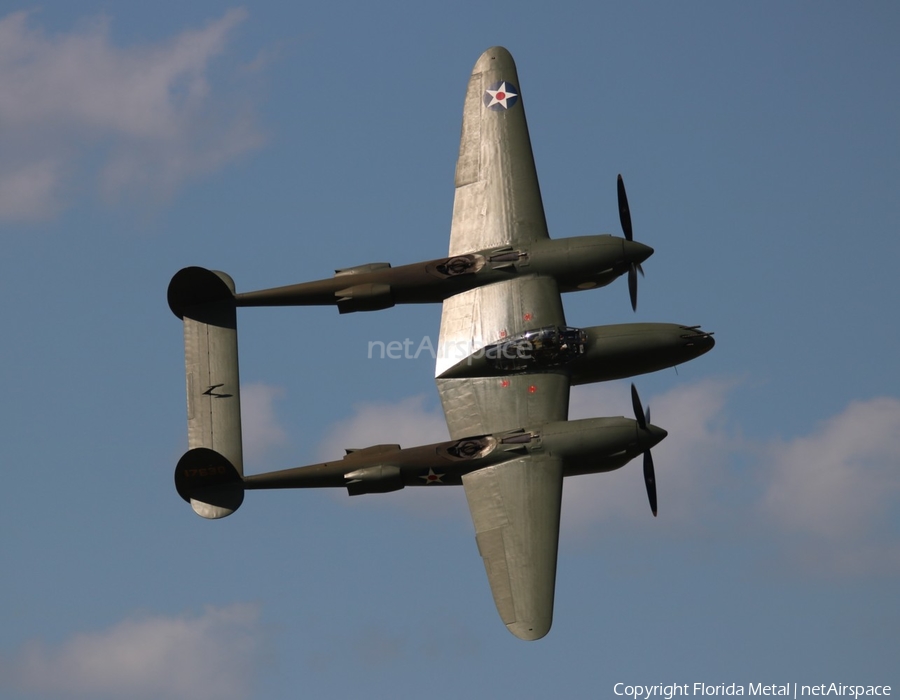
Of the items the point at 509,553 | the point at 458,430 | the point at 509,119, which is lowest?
the point at 509,553

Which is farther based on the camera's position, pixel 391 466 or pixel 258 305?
pixel 258 305

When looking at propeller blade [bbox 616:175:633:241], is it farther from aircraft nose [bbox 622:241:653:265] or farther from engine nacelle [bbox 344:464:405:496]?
engine nacelle [bbox 344:464:405:496]

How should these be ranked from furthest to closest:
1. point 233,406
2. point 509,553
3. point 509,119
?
point 509,119, point 233,406, point 509,553

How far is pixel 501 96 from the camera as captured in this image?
6825cm

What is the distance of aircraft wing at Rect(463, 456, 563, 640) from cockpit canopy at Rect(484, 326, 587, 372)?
4092 mm

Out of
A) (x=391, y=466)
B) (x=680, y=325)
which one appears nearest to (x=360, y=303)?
(x=391, y=466)

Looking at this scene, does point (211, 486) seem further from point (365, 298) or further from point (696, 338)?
point (696, 338)

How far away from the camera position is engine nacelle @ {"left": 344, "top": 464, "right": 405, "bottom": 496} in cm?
5922

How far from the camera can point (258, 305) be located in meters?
63.9

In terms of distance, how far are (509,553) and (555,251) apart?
11955mm

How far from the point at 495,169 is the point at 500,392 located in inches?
382

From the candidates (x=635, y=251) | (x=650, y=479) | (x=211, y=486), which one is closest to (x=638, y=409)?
(x=650, y=479)

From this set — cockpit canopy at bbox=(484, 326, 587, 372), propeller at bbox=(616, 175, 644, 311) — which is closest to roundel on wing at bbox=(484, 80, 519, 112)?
propeller at bbox=(616, 175, 644, 311)

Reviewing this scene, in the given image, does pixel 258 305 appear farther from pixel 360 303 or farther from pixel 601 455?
pixel 601 455
